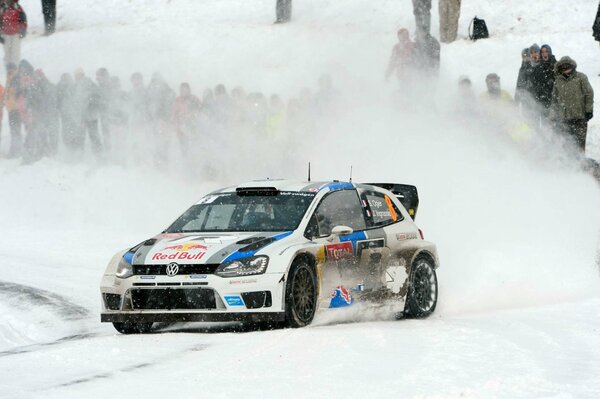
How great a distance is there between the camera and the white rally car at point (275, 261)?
10078mm

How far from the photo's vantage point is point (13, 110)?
25.8 meters

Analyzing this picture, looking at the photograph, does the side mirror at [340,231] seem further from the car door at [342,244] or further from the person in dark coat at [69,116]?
the person in dark coat at [69,116]

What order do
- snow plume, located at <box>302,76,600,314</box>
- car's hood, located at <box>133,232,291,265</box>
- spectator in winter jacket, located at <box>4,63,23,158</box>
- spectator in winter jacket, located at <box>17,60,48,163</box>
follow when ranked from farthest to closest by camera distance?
spectator in winter jacket, located at <box>4,63,23,158</box>
spectator in winter jacket, located at <box>17,60,48,163</box>
snow plume, located at <box>302,76,600,314</box>
car's hood, located at <box>133,232,291,265</box>

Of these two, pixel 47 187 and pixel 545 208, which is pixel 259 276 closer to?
pixel 545 208

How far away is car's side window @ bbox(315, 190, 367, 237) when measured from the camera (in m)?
11.2

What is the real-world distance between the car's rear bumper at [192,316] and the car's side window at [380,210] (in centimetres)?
218

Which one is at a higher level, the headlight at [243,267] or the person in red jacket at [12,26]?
the person in red jacket at [12,26]

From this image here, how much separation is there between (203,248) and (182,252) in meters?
0.18

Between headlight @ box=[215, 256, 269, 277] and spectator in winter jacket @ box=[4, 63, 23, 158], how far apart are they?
16.5 meters

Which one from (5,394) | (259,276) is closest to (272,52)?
(259,276)

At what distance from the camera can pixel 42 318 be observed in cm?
1248

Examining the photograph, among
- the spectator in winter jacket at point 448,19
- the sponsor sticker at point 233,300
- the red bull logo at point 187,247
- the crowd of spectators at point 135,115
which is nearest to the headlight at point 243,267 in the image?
the sponsor sticker at point 233,300

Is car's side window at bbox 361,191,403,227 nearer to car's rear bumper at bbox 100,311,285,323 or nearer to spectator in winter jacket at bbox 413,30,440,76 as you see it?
car's rear bumper at bbox 100,311,285,323

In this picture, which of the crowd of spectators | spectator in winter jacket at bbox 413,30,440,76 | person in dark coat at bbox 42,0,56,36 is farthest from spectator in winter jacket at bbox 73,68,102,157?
person in dark coat at bbox 42,0,56,36
